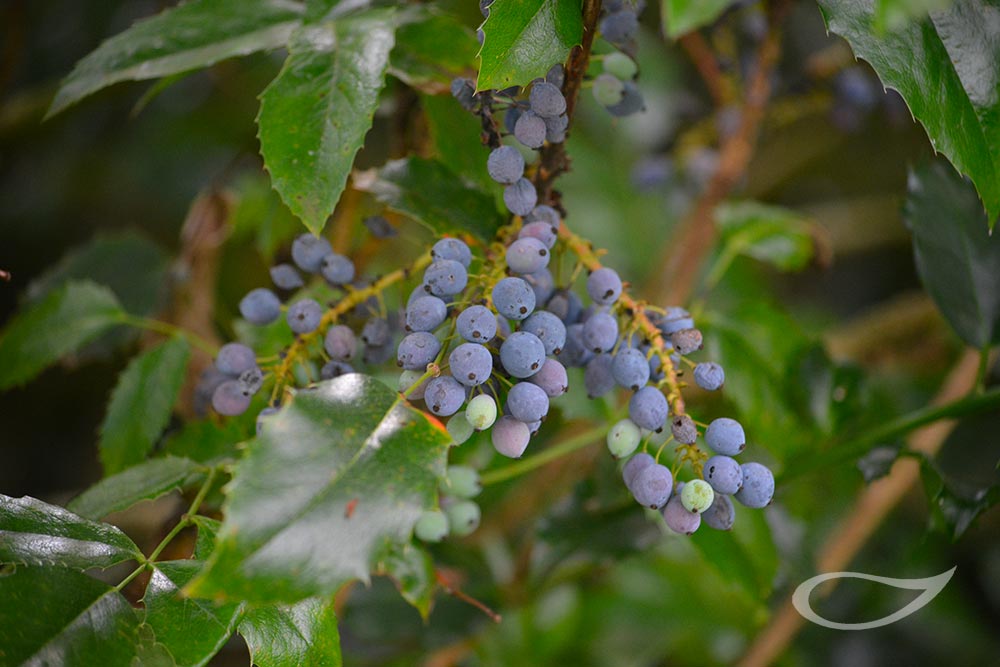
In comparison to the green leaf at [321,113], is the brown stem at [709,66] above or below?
below

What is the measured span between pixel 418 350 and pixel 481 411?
0.06 metres

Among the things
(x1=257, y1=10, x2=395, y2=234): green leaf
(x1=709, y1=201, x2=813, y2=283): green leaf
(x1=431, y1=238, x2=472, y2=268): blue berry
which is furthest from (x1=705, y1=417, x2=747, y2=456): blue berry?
(x1=709, y1=201, x2=813, y2=283): green leaf

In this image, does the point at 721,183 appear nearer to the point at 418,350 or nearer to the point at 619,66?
the point at 619,66

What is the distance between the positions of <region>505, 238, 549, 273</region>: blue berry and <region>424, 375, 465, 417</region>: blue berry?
0.10 meters

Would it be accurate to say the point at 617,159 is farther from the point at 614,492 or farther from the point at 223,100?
the point at 614,492

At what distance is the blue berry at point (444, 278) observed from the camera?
578 mm

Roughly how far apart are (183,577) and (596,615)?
0.85 meters

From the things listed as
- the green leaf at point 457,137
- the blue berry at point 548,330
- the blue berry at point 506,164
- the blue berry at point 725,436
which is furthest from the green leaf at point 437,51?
the blue berry at point 725,436

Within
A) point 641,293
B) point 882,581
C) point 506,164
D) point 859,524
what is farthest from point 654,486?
point 641,293

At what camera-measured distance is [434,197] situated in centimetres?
69

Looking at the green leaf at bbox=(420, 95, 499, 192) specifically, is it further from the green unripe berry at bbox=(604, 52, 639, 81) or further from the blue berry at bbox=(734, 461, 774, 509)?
the blue berry at bbox=(734, 461, 774, 509)

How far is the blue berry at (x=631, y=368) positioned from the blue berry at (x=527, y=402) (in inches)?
2.5

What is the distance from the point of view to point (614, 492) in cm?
93

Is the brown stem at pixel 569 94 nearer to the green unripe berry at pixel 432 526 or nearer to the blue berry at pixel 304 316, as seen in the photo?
the blue berry at pixel 304 316
